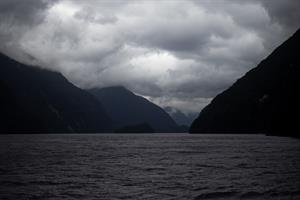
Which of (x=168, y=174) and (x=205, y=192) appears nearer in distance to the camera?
(x=205, y=192)

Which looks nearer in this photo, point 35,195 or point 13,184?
point 35,195

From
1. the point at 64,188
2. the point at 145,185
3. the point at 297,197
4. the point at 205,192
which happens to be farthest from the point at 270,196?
the point at 64,188

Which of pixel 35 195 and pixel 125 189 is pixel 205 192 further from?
pixel 35 195

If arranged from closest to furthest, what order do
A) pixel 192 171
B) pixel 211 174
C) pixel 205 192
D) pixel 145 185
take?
1. pixel 205 192
2. pixel 145 185
3. pixel 211 174
4. pixel 192 171

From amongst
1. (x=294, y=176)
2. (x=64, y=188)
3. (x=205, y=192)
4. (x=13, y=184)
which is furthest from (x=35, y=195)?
(x=294, y=176)

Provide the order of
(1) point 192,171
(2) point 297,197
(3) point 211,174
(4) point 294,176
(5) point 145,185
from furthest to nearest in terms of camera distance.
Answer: (1) point 192,171 < (3) point 211,174 < (4) point 294,176 < (5) point 145,185 < (2) point 297,197

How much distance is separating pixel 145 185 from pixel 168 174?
12.0 meters

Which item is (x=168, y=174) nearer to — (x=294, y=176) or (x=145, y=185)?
(x=145, y=185)

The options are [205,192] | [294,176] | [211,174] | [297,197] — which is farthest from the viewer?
[211,174]

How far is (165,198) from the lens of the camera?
4081cm

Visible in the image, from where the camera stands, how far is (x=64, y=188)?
47.2m

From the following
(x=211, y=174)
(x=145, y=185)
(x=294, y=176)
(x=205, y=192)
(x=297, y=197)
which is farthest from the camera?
(x=211, y=174)

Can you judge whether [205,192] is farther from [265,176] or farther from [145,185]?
[265,176]

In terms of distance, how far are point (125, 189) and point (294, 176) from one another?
1019 inches
